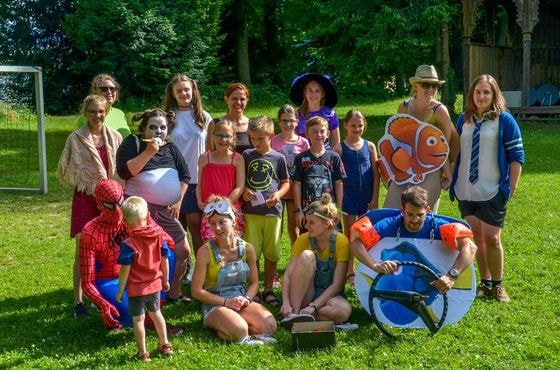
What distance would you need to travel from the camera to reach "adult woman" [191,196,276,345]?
17.3 feet

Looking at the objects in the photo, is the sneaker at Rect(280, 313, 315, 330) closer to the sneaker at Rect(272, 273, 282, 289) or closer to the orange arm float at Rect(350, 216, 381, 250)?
the orange arm float at Rect(350, 216, 381, 250)

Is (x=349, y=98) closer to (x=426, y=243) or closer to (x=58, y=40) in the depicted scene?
(x=58, y=40)

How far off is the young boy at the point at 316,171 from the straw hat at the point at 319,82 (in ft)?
2.24

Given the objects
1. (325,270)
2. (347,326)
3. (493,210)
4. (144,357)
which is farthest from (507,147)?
(144,357)

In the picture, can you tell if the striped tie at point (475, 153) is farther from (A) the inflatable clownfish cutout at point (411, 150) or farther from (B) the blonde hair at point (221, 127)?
(B) the blonde hair at point (221, 127)

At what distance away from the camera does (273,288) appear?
6.49 meters

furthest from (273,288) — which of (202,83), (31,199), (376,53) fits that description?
(202,83)

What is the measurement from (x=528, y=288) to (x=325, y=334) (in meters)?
2.35

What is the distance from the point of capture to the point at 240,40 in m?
28.8

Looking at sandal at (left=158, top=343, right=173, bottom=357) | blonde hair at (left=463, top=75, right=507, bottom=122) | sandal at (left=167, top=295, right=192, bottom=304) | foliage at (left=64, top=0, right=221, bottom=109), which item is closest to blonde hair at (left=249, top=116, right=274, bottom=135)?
sandal at (left=167, top=295, right=192, bottom=304)

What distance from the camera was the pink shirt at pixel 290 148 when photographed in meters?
6.37

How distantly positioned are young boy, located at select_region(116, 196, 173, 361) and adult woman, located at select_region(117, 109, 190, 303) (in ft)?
2.14

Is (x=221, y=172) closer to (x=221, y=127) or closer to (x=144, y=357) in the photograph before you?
(x=221, y=127)

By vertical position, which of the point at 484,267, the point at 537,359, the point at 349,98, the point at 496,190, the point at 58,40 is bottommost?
the point at 537,359
